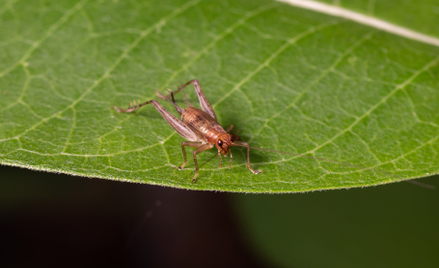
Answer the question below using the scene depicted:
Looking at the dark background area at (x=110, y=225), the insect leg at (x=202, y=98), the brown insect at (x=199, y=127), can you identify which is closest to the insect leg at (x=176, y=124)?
the brown insect at (x=199, y=127)

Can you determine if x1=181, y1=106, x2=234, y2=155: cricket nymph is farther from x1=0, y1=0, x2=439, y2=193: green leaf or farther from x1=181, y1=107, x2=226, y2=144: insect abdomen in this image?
x1=0, y1=0, x2=439, y2=193: green leaf

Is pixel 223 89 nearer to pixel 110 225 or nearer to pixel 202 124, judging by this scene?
pixel 202 124

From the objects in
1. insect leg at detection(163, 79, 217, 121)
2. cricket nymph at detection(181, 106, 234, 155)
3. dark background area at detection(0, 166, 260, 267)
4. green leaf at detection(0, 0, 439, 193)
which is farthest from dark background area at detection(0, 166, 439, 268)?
insect leg at detection(163, 79, 217, 121)

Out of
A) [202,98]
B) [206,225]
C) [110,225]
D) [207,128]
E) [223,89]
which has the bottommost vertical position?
[206,225]

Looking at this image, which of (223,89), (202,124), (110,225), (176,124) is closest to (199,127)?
(202,124)

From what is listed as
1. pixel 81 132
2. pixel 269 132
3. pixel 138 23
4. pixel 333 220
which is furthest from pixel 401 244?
pixel 138 23

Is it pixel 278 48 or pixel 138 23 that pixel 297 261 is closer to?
pixel 278 48
